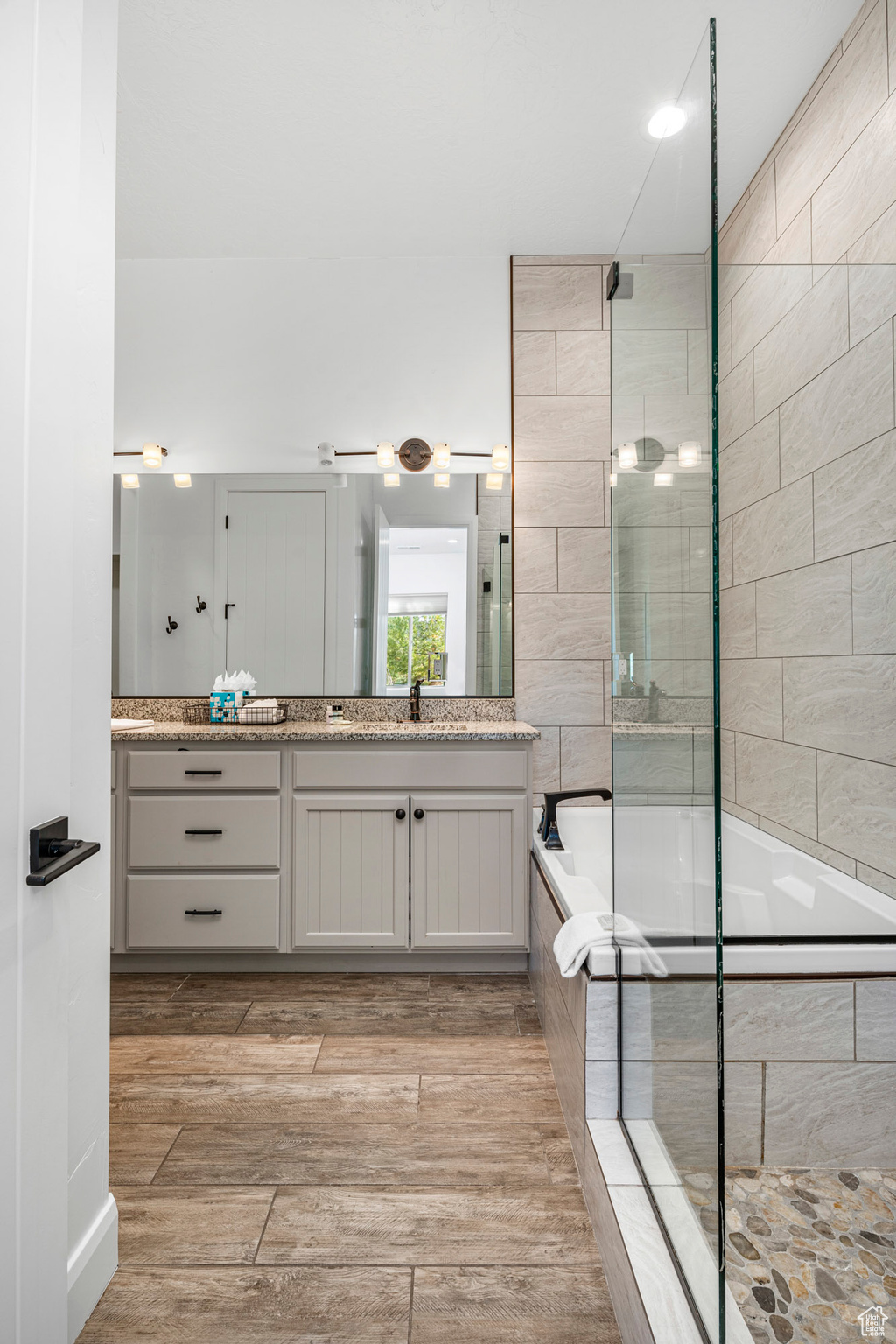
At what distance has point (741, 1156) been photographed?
58.0 inches

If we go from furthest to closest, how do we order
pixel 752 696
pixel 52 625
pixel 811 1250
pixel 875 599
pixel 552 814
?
1. pixel 552 814
2. pixel 752 696
3. pixel 875 599
4. pixel 811 1250
5. pixel 52 625

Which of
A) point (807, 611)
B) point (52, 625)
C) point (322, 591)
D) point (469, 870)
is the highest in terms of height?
point (322, 591)

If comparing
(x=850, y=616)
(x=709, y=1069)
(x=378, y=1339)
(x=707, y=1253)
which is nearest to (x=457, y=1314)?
(x=378, y=1339)

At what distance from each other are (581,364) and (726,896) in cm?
218

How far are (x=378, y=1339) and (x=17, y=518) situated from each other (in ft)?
4.50

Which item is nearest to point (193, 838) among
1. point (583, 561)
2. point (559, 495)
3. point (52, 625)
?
point (52, 625)

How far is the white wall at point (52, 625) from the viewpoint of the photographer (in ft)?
2.98

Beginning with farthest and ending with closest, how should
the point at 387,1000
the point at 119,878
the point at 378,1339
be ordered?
1. the point at 119,878
2. the point at 387,1000
3. the point at 378,1339

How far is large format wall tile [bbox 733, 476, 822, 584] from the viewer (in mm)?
2131

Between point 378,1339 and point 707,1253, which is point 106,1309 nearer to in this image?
point 378,1339

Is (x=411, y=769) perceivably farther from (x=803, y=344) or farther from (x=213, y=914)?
(x=803, y=344)

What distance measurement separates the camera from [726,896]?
215 centimetres

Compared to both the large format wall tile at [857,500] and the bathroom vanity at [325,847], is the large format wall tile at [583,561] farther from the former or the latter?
the large format wall tile at [857,500]

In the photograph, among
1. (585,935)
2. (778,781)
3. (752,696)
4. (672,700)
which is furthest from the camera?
(752,696)
